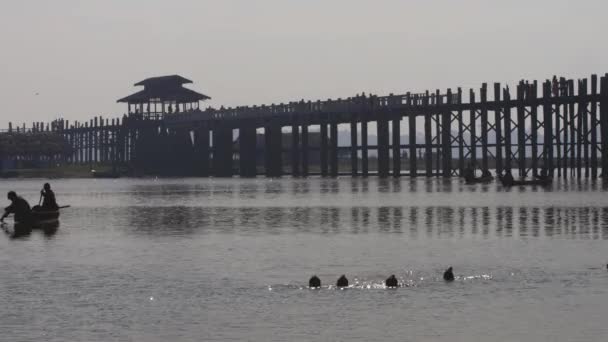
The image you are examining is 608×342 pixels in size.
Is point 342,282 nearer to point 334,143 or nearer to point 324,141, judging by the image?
point 324,141

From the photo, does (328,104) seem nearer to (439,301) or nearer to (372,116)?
(372,116)

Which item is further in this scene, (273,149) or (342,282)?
(273,149)

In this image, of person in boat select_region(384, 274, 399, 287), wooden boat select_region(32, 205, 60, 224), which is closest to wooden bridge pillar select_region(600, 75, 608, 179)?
wooden boat select_region(32, 205, 60, 224)

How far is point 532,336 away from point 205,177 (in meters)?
129

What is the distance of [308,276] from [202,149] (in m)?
117

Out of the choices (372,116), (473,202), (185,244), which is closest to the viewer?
(185,244)

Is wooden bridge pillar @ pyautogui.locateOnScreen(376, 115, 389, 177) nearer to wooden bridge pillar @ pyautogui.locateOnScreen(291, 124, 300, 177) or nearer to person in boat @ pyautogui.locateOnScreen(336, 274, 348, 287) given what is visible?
wooden bridge pillar @ pyautogui.locateOnScreen(291, 124, 300, 177)

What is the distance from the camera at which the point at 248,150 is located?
143 metres

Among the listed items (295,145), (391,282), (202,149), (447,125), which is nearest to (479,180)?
(447,125)

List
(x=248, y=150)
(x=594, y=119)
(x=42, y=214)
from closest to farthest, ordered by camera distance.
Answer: (x=42, y=214) → (x=594, y=119) → (x=248, y=150)

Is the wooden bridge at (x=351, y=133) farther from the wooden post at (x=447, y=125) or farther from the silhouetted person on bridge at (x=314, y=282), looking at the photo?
the silhouetted person on bridge at (x=314, y=282)

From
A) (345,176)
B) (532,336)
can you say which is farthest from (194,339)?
(345,176)

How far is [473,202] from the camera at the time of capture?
2869 inches

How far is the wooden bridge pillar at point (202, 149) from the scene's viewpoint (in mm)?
147000
